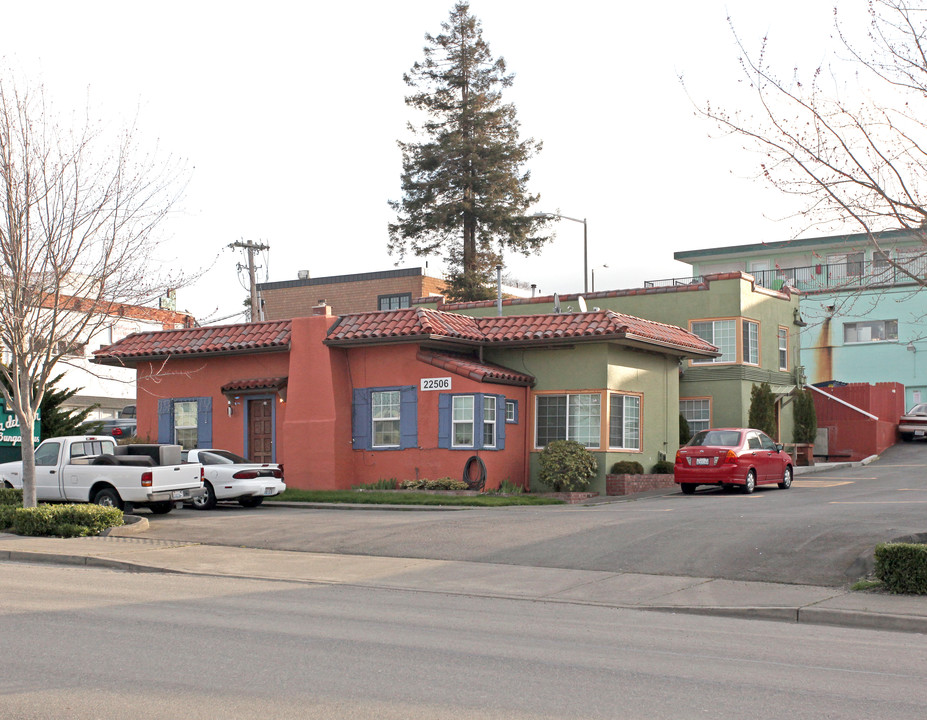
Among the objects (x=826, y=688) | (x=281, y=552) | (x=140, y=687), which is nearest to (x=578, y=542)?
(x=281, y=552)

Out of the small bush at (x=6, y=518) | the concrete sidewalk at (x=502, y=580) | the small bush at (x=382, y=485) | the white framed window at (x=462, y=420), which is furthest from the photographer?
the small bush at (x=382, y=485)

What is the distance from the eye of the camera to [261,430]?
96.7 ft

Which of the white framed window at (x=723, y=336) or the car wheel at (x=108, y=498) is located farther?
the white framed window at (x=723, y=336)

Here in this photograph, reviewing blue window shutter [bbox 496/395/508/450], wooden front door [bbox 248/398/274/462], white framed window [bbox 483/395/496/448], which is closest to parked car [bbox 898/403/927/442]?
blue window shutter [bbox 496/395/508/450]

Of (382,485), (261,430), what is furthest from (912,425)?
(261,430)

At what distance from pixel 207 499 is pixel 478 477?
6.43 m

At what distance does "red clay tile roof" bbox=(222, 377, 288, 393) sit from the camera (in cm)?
2862

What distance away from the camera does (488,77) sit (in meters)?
52.0

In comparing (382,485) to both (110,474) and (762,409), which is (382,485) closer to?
(110,474)

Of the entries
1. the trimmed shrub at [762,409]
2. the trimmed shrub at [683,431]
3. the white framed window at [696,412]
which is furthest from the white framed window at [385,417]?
the trimmed shrub at [762,409]

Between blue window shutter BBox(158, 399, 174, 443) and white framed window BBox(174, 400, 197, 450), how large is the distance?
0.12 metres

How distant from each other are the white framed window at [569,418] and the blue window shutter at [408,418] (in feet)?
10.8

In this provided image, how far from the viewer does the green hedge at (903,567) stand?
12.2 m

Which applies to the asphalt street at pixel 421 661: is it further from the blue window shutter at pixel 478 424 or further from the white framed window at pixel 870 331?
the white framed window at pixel 870 331
